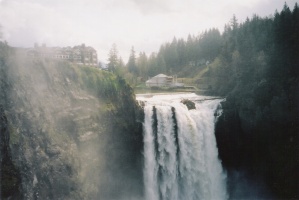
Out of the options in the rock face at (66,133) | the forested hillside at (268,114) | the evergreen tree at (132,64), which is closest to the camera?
the rock face at (66,133)

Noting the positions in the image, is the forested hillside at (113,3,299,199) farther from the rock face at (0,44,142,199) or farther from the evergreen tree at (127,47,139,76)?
the evergreen tree at (127,47,139,76)

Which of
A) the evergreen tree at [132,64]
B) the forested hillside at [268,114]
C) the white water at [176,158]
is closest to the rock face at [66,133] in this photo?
the white water at [176,158]

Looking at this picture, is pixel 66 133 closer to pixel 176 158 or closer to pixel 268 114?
pixel 176 158

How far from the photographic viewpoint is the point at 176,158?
37.9 m

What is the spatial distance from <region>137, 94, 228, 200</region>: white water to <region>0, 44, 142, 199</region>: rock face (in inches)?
63.0

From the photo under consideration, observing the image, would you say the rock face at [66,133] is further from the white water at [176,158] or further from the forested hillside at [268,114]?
the forested hillside at [268,114]

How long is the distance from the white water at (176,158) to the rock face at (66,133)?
5.25 ft

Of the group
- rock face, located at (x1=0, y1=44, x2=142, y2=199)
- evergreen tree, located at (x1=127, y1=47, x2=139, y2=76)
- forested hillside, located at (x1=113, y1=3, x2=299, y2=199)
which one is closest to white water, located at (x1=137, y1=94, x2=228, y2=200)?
rock face, located at (x1=0, y1=44, x2=142, y2=199)

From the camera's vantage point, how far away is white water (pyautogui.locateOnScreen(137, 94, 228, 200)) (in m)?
37.2

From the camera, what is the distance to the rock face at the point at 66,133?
82.3ft

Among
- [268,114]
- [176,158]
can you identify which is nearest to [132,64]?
[176,158]

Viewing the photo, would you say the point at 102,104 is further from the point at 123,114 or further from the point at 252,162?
the point at 252,162

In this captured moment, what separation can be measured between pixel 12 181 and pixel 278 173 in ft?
97.7

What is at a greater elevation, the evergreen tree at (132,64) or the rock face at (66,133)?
the evergreen tree at (132,64)
